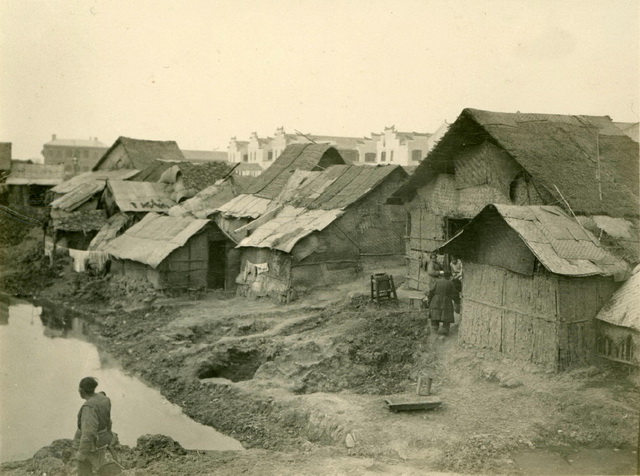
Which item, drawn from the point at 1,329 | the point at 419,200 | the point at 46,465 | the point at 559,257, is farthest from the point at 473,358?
the point at 1,329

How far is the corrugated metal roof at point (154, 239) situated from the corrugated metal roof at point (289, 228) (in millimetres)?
2289

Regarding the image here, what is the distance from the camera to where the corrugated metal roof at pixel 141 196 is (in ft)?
94.1

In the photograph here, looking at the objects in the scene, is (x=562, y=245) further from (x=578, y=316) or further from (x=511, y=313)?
(x=511, y=313)

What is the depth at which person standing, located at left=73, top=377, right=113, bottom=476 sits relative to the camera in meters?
7.39

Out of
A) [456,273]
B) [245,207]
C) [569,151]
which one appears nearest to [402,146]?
[245,207]

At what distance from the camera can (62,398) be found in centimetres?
1339

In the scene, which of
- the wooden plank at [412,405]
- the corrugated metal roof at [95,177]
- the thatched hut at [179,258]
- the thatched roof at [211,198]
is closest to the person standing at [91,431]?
the wooden plank at [412,405]

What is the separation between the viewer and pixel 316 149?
26.8 meters

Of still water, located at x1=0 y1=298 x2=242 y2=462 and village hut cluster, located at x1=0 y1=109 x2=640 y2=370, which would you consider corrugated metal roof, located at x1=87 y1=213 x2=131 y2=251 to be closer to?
village hut cluster, located at x1=0 y1=109 x2=640 y2=370

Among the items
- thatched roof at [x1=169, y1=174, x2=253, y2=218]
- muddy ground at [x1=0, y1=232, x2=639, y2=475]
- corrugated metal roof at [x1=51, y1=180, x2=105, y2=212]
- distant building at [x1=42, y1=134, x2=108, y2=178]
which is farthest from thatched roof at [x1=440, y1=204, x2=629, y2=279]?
distant building at [x1=42, y1=134, x2=108, y2=178]

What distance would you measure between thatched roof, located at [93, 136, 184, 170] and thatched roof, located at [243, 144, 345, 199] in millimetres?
14536

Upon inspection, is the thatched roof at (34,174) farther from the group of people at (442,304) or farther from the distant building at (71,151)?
the distant building at (71,151)

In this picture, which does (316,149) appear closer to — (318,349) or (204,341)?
(204,341)

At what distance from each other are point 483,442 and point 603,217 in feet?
20.1
